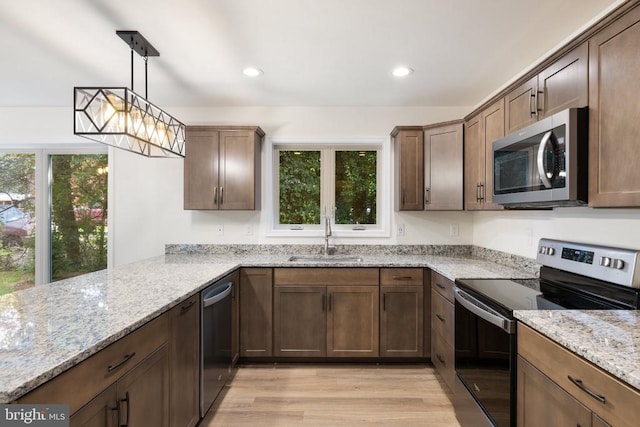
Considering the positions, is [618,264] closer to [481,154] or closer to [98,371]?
[481,154]

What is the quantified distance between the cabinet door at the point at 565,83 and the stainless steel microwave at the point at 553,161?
0.32 feet

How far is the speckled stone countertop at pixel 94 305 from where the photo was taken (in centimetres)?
91

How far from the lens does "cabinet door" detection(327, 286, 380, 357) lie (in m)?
2.71

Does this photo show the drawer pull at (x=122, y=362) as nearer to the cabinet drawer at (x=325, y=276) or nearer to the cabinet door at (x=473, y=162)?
the cabinet drawer at (x=325, y=276)

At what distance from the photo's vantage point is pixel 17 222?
11.1 ft

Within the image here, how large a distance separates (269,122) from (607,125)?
2693mm

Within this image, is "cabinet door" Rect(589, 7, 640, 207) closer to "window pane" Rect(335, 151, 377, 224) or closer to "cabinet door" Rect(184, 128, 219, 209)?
"window pane" Rect(335, 151, 377, 224)

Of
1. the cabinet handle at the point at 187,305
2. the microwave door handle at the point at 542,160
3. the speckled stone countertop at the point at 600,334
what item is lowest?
the cabinet handle at the point at 187,305

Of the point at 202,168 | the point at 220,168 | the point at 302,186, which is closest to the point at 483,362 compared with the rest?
the point at 302,186

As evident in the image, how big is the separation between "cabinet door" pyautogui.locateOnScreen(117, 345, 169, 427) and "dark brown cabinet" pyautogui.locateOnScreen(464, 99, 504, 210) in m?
2.25

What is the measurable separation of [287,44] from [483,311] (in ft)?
6.45

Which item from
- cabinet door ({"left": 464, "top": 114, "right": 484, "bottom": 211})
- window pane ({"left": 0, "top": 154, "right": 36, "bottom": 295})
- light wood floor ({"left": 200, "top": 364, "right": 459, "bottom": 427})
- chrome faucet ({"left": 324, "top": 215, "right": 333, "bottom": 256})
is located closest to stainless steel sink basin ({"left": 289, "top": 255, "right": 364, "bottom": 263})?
chrome faucet ({"left": 324, "top": 215, "right": 333, "bottom": 256})

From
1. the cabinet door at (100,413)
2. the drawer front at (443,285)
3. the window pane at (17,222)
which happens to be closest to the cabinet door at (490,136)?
the drawer front at (443,285)

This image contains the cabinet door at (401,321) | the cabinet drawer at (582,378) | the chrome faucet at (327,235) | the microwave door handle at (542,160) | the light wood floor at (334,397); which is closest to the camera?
the cabinet drawer at (582,378)
